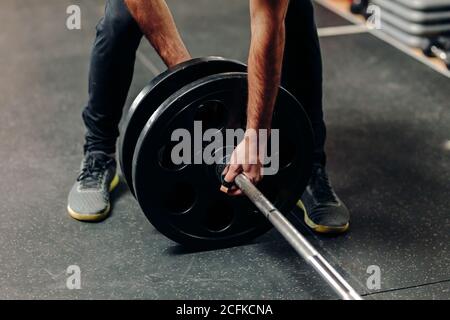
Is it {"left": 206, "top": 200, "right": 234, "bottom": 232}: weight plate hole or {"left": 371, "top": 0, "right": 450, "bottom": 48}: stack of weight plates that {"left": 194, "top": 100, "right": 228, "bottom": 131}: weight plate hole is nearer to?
{"left": 206, "top": 200, "right": 234, "bottom": 232}: weight plate hole

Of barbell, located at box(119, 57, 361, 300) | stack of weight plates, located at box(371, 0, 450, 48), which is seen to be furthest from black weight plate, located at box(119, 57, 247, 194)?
stack of weight plates, located at box(371, 0, 450, 48)

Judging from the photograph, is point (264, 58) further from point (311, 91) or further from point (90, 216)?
point (90, 216)

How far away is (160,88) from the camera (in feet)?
5.11

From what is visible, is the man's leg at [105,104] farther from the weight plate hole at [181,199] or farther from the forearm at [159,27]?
the weight plate hole at [181,199]

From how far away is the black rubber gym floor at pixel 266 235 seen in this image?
1531 millimetres

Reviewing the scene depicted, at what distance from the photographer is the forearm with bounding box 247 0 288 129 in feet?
4.38

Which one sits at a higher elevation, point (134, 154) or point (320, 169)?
point (134, 154)

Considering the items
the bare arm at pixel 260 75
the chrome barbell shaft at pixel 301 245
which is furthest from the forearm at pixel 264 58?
the chrome barbell shaft at pixel 301 245

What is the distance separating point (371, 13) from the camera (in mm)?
3092
